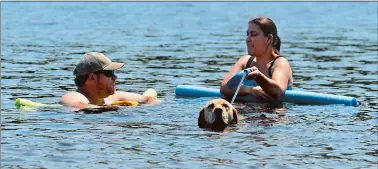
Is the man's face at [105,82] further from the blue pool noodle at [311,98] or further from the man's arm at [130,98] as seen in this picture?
the blue pool noodle at [311,98]

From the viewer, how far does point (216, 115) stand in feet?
32.0

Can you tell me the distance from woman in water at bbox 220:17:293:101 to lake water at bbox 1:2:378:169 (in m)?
0.26

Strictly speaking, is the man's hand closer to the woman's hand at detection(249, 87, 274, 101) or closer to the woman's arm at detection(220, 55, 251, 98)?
the woman's arm at detection(220, 55, 251, 98)

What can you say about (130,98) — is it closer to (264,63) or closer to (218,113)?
(264,63)

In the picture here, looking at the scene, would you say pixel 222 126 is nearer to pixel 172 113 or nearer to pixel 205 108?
pixel 205 108

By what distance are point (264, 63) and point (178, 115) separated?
1798mm

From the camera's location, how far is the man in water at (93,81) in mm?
11180

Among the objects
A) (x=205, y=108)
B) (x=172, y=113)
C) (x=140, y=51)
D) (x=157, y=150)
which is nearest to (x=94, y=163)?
(x=157, y=150)

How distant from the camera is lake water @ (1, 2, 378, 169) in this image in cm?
841

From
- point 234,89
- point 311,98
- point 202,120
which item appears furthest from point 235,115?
point 311,98

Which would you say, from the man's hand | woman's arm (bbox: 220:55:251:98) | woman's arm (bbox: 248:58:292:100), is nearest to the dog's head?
woman's arm (bbox: 248:58:292:100)

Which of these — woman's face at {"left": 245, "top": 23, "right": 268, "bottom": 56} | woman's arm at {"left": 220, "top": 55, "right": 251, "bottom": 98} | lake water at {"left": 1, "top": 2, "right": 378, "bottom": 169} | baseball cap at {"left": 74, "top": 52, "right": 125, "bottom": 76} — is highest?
woman's face at {"left": 245, "top": 23, "right": 268, "bottom": 56}

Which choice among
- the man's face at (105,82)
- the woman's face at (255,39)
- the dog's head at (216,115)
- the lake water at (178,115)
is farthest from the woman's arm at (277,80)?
the man's face at (105,82)

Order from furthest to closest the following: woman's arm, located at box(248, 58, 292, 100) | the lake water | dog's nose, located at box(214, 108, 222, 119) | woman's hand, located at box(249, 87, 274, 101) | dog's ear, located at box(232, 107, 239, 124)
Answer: woman's hand, located at box(249, 87, 274, 101) < woman's arm, located at box(248, 58, 292, 100) < dog's ear, located at box(232, 107, 239, 124) < dog's nose, located at box(214, 108, 222, 119) < the lake water
